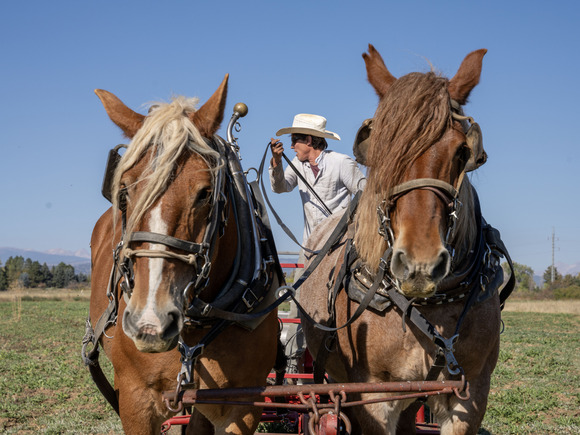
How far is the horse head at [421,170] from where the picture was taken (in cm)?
229

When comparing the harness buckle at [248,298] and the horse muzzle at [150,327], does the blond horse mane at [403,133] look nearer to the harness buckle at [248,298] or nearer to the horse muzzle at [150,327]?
the harness buckle at [248,298]

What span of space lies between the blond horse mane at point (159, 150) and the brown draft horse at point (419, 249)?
33.4 inches

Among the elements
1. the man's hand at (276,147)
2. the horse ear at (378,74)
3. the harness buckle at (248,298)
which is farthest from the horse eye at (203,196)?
the man's hand at (276,147)

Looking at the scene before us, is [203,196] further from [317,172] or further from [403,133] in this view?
[317,172]

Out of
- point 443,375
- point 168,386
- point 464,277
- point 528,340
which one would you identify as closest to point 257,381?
point 168,386

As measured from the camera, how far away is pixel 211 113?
103 inches

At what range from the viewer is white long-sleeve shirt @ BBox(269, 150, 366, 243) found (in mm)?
4730

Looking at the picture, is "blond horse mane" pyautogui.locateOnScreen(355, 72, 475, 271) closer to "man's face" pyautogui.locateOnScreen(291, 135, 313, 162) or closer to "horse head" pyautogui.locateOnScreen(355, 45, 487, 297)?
"horse head" pyautogui.locateOnScreen(355, 45, 487, 297)

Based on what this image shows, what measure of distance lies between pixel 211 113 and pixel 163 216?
0.64 metres

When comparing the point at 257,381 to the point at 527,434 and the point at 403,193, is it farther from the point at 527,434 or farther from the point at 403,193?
the point at 527,434

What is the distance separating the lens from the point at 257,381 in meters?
2.96

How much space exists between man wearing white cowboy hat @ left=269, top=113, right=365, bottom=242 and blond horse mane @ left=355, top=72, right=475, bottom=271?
1816 mm

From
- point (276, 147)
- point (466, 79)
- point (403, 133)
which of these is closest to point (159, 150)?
point (403, 133)

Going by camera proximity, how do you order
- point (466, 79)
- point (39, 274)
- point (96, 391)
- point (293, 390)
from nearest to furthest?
point (293, 390)
point (466, 79)
point (96, 391)
point (39, 274)
